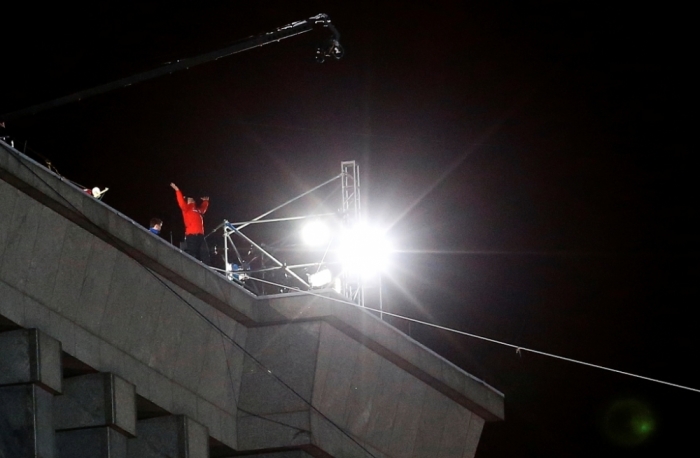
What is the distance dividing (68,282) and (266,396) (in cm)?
518

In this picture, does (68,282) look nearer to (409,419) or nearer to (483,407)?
(409,419)

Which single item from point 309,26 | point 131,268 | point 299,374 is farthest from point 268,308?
point 309,26

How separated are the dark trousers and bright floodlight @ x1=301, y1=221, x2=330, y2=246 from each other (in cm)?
288

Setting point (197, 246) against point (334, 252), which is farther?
point (334, 252)

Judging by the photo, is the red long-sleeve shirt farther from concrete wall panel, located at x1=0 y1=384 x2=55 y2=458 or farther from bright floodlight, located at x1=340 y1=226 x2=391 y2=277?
concrete wall panel, located at x1=0 y1=384 x2=55 y2=458

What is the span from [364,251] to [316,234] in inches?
44.9

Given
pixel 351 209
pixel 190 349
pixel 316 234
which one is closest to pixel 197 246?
pixel 316 234

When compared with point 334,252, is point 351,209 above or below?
above

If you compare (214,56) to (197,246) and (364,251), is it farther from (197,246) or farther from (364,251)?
(364,251)

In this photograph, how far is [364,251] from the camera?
28375mm

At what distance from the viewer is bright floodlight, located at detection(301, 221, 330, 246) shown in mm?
28766

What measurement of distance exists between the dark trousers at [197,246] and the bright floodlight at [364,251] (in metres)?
3.23

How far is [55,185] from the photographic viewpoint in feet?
66.1

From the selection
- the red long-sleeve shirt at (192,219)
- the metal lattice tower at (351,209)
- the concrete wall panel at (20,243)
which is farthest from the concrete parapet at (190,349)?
the red long-sleeve shirt at (192,219)
